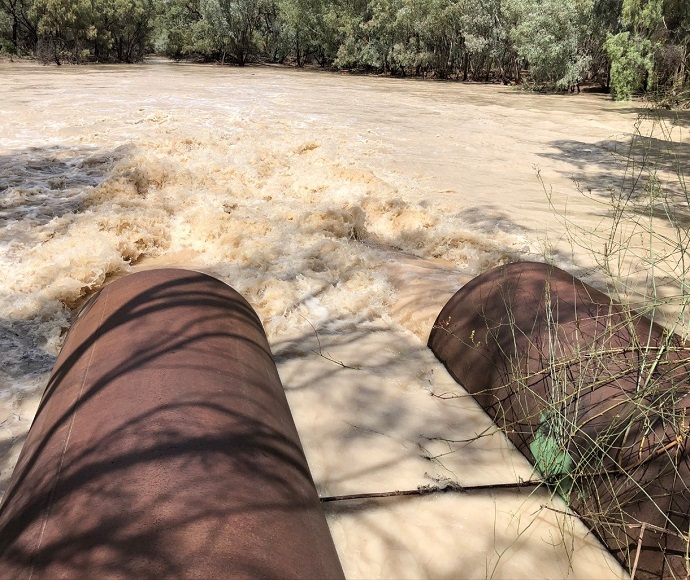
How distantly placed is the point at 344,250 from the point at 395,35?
33.1m

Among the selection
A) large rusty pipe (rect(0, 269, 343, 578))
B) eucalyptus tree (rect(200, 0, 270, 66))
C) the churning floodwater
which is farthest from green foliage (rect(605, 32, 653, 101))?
eucalyptus tree (rect(200, 0, 270, 66))

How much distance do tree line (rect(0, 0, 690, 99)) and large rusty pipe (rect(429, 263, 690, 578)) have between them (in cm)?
1570

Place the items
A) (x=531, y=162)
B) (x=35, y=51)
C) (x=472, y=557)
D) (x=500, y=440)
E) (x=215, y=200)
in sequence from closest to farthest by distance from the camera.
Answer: (x=472, y=557) → (x=500, y=440) → (x=215, y=200) → (x=531, y=162) → (x=35, y=51)

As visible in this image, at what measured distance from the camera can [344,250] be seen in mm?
6266

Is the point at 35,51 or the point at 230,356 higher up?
the point at 35,51

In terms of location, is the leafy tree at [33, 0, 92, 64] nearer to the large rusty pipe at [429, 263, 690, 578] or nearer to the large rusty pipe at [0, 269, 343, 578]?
the large rusty pipe at [429, 263, 690, 578]

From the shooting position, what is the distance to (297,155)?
10406 millimetres

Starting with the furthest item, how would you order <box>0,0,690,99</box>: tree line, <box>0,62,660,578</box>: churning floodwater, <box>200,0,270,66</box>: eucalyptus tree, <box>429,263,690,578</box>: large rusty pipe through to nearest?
<box>200,0,270,66</box>: eucalyptus tree → <box>0,0,690,99</box>: tree line → <box>0,62,660,578</box>: churning floodwater → <box>429,263,690,578</box>: large rusty pipe

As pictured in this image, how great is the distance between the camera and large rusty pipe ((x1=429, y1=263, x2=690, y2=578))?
87.8 inches

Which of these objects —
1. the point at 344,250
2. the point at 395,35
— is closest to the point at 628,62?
the point at 344,250

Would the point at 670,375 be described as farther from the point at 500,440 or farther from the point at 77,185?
the point at 77,185

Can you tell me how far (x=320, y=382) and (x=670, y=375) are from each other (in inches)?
87.1

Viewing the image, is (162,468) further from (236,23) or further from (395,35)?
(236,23)

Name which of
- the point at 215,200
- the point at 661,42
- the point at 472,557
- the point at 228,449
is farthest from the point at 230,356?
the point at 661,42
